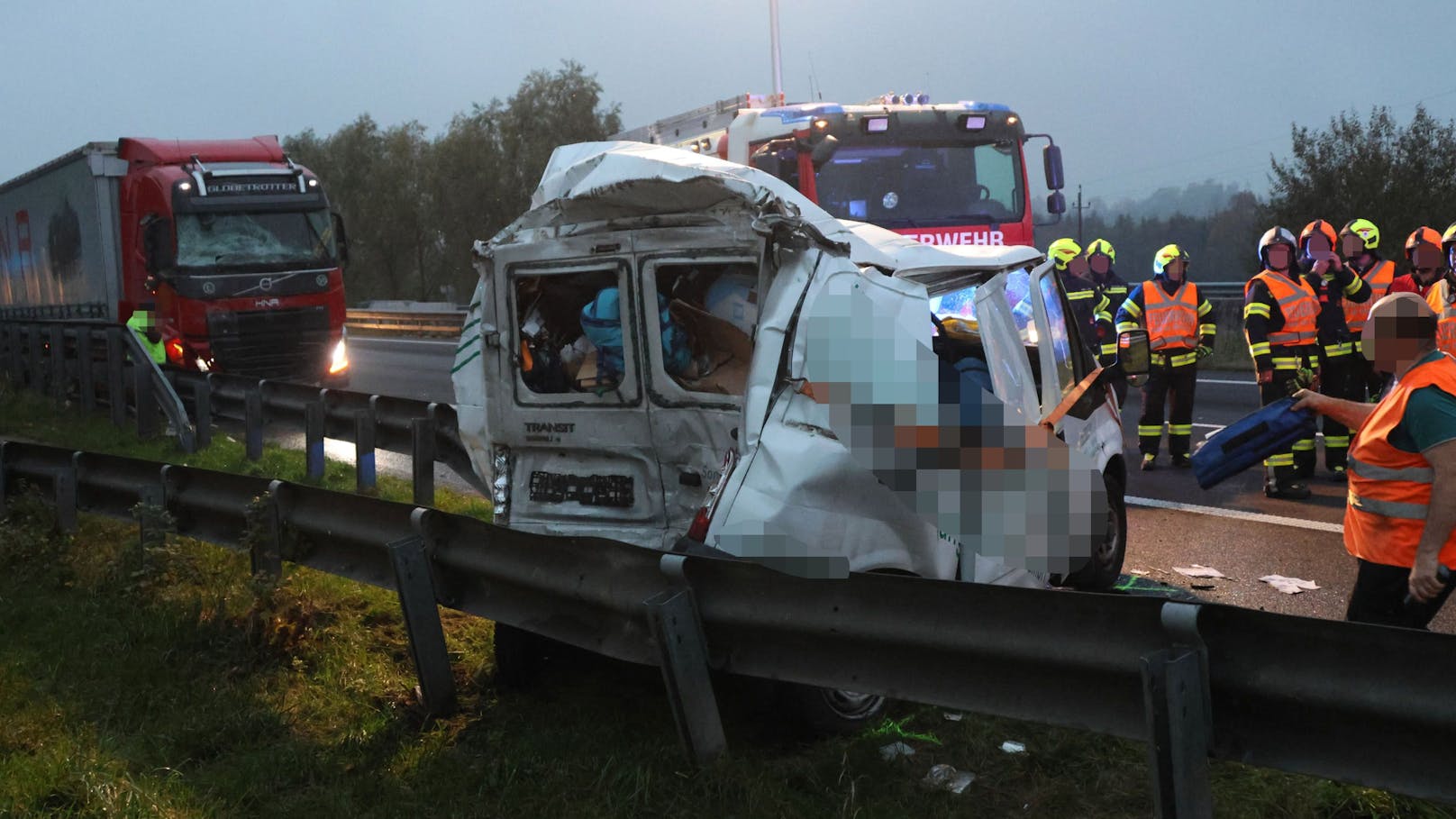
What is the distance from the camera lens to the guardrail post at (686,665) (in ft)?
12.5

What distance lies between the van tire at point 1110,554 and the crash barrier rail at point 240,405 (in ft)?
9.71

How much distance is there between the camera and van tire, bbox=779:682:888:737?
4.23 metres

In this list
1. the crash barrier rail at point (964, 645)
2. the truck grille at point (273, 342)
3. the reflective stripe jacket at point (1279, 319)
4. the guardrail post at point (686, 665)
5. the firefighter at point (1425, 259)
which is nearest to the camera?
the crash barrier rail at point (964, 645)

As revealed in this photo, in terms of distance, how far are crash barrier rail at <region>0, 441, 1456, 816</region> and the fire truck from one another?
888cm

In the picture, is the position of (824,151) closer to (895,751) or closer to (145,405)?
(145,405)

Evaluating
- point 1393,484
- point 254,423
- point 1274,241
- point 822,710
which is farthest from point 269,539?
point 1274,241

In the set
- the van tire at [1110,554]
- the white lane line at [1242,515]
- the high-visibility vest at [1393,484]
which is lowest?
the white lane line at [1242,515]

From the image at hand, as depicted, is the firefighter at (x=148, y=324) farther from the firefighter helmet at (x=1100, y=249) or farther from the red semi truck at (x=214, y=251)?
the firefighter helmet at (x=1100, y=249)

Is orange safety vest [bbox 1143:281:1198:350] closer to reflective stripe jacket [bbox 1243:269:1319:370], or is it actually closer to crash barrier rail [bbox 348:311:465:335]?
reflective stripe jacket [bbox 1243:269:1319:370]

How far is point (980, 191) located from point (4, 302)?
18179 mm

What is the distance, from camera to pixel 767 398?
4.14 m

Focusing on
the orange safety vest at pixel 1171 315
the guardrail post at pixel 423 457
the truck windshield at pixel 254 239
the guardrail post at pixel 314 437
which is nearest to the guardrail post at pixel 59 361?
the truck windshield at pixel 254 239

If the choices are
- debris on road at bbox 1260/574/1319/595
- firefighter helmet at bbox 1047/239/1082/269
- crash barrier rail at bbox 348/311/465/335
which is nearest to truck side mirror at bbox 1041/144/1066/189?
firefighter helmet at bbox 1047/239/1082/269

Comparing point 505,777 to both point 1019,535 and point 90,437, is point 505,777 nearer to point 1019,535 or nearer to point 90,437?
point 1019,535
